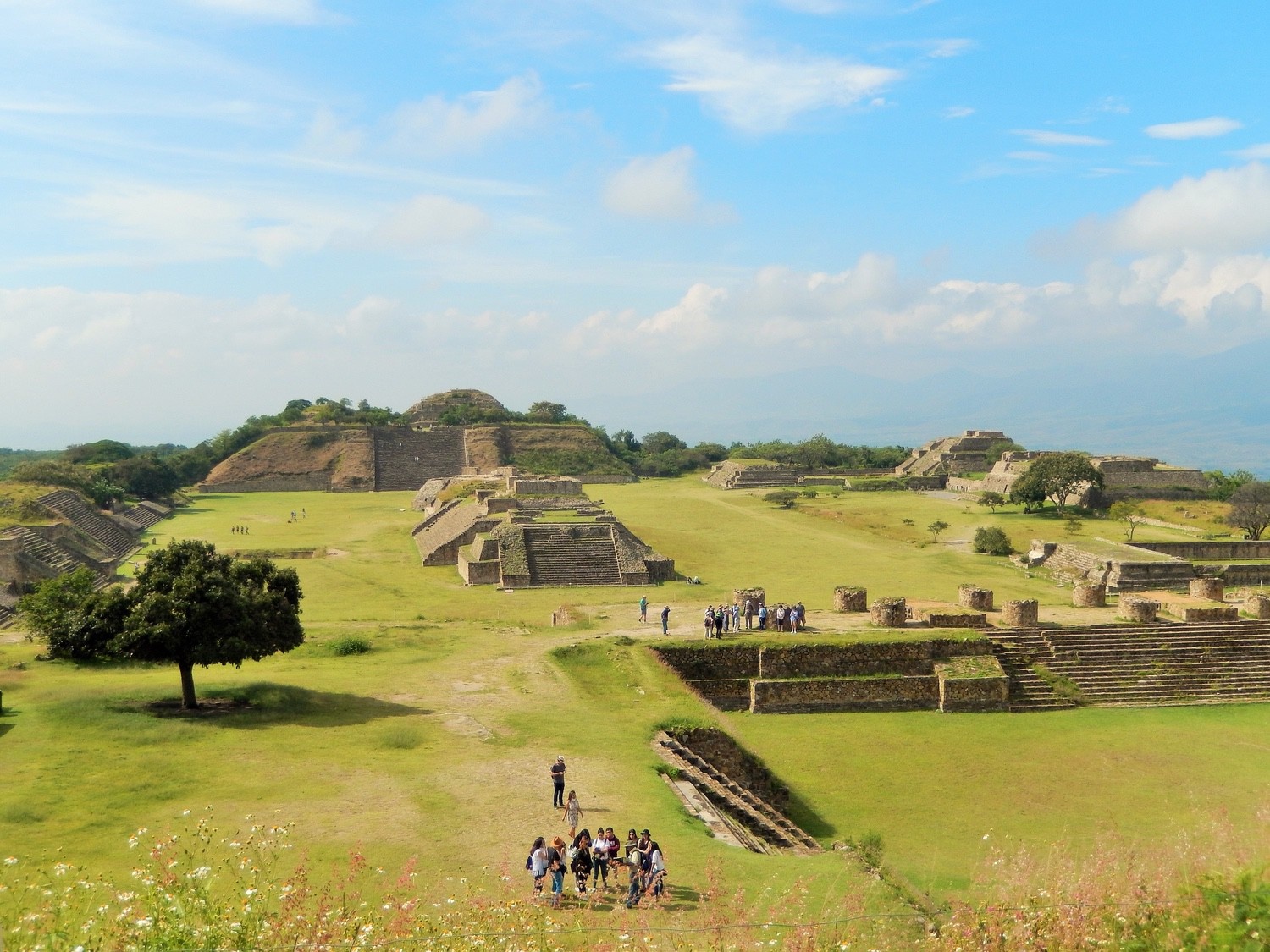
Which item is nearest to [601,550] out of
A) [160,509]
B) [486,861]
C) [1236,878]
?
[486,861]

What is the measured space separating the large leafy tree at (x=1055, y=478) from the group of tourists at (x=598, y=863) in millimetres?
48011

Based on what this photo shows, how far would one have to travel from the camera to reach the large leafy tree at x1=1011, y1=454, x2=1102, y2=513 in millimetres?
54969

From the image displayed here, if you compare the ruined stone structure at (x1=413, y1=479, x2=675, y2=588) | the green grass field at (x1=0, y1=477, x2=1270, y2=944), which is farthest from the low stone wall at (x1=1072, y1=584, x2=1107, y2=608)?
the ruined stone structure at (x1=413, y1=479, x2=675, y2=588)

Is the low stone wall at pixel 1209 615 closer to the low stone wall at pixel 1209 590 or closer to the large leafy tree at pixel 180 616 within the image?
the low stone wall at pixel 1209 590

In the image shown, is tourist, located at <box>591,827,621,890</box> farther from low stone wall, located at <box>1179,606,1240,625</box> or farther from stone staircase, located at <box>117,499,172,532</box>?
stone staircase, located at <box>117,499,172,532</box>

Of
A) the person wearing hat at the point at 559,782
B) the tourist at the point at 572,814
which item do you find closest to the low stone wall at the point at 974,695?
the person wearing hat at the point at 559,782

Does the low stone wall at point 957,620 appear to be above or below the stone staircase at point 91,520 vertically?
below

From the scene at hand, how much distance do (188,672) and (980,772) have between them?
14.7 meters

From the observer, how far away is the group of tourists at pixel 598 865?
36.2ft

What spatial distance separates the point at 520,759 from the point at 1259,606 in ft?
69.0

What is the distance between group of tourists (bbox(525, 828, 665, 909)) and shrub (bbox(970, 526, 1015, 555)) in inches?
1432

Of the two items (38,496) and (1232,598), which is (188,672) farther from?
(38,496)

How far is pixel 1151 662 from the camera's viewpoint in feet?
79.8

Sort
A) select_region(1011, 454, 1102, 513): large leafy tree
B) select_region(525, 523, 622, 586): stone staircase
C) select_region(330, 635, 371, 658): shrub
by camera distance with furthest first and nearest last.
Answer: select_region(1011, 454, 1102, 513): large leafy tree → select_region(525, 523, 622, 586): stone staircase → select_region(330, 635, 371, 658): shrub
